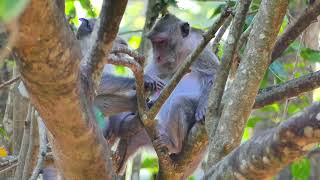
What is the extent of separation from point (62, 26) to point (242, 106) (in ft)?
4.40

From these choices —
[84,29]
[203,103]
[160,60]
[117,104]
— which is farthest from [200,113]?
[84,29]

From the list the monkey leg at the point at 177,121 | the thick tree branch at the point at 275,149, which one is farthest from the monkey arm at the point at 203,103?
the thick tree branch at the point at 275,149

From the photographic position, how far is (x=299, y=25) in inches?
141

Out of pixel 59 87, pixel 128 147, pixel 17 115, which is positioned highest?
pixel 17 115

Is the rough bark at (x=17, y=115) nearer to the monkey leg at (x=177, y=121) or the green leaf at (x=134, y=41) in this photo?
the monkey leg at (x=177, y=121)

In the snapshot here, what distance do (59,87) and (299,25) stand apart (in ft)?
5.93

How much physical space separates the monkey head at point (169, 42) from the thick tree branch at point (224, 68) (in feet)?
9.42

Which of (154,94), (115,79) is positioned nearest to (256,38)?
Answer: (154,94)

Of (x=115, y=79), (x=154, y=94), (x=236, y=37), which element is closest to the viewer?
(x=236, y=37)

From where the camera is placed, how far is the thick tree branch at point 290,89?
3602 mm

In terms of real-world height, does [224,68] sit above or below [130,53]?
below

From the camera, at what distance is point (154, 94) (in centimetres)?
584

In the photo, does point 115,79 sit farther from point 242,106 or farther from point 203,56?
point 242,106

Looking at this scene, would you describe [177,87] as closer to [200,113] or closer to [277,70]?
[200,113]
